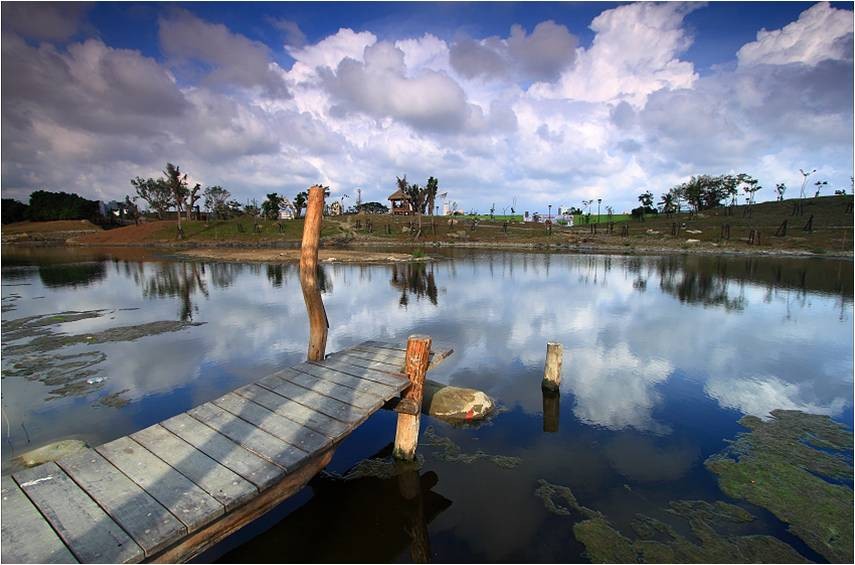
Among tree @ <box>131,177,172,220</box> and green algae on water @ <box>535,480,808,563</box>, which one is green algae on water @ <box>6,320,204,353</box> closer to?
green algae on water @ <box>535,480,808,563</box>

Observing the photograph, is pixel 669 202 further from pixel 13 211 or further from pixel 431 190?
pixel 13 211

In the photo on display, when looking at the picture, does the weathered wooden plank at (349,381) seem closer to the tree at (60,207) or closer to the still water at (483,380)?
the still water at (483,380)

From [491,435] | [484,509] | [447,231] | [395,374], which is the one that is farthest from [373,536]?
[447,231]

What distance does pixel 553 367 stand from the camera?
1177 centimetres

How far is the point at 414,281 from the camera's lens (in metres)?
32.0

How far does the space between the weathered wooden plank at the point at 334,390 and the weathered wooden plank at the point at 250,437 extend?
1.55m

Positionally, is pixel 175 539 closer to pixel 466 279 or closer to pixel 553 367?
pixel 553 367

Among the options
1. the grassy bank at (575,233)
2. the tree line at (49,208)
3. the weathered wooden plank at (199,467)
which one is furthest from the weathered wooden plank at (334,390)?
the tree line at (49,208)

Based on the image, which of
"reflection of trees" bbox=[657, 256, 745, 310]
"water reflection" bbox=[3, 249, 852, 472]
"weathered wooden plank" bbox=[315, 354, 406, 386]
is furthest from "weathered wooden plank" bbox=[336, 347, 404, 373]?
"reflection of trees" bbox=[657, 256, 745, 310]

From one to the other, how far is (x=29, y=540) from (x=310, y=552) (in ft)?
11.1

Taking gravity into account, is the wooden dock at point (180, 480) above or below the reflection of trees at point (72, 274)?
above

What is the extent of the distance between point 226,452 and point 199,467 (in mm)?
416

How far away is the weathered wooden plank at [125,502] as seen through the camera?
4199 mm

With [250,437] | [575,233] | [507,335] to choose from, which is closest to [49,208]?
[575,233]
